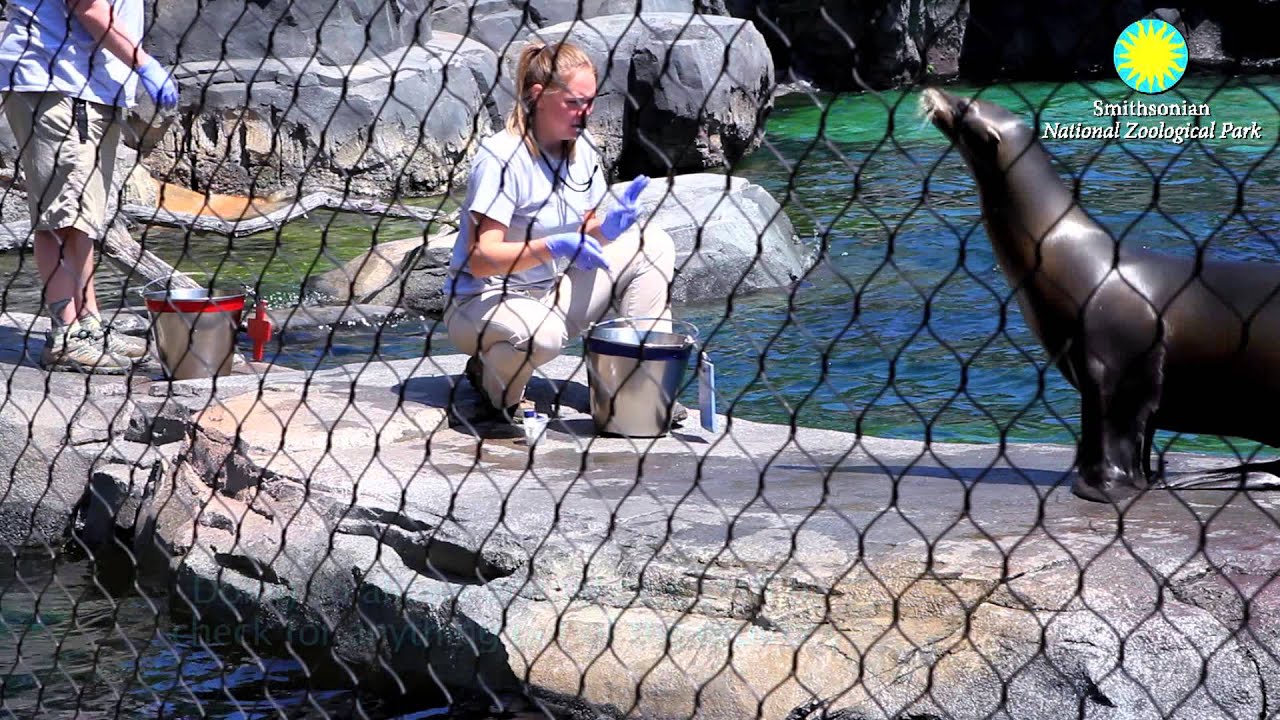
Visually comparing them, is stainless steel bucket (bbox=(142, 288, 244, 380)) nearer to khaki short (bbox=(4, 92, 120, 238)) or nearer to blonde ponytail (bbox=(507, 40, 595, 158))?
khaki short (bbox=(4, 92, 120, 238))

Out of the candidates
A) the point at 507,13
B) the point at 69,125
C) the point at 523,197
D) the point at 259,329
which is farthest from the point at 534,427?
the point at 507,13

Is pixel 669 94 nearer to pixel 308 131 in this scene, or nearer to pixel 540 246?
pixel 308 131

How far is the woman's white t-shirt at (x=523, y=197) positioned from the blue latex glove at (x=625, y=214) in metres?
0.07

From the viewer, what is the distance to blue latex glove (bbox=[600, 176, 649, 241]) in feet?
11.9

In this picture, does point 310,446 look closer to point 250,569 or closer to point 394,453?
point 394,453

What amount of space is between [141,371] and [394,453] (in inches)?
57.4

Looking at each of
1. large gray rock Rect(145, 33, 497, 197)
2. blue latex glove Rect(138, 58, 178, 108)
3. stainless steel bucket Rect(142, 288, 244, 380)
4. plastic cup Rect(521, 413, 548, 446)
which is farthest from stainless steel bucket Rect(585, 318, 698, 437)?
large gray rock Rect(145, 33, 497, 197)

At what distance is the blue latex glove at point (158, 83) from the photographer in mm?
4398

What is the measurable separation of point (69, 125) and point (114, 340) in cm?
78

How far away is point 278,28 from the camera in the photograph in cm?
1017

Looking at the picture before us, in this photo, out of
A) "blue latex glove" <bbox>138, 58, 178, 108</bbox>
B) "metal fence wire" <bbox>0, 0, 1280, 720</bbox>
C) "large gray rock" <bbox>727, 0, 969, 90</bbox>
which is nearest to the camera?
"metal fence wire" <bbox>0, 0, 1280, 720</bbox>

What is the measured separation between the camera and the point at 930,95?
125 inches

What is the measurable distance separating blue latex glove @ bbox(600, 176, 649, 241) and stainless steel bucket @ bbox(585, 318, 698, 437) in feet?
0.74

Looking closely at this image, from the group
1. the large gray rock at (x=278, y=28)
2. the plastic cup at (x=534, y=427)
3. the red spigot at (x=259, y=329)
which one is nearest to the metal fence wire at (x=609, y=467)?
the plastic cup at (x=534, y=427)
